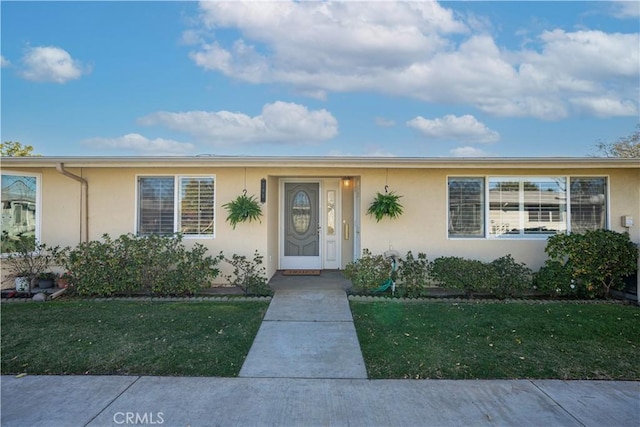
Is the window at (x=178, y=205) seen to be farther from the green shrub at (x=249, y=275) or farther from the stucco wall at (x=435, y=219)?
the stucco wall at (x=435, y=219)

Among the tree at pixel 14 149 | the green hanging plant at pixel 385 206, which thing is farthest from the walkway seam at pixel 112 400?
the tree at pixel 14 149

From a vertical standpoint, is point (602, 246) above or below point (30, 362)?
above

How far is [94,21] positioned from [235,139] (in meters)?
6.23

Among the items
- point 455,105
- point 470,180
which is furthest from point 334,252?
point 455,105

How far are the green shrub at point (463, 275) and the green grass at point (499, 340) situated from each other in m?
0.41

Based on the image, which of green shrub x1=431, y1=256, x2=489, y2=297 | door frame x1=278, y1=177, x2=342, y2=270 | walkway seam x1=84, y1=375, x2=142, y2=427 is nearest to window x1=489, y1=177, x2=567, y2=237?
green shrub x1=431, y1=256, x2=489, y2=297

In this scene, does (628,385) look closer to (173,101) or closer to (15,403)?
(15,403)

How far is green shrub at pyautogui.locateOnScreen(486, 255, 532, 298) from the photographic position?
21.3ft

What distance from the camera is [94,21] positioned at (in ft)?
30.9

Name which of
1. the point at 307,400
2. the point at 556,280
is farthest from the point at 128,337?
the point at 556,280

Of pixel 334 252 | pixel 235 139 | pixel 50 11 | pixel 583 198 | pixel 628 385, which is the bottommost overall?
pixel 628 385

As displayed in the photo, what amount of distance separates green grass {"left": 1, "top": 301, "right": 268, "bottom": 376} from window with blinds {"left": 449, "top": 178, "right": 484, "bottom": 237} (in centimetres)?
436

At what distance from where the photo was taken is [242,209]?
7168mm

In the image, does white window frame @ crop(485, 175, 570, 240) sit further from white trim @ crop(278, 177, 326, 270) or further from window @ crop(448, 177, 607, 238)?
white trim @ crop(278, 177, 326, 270)
